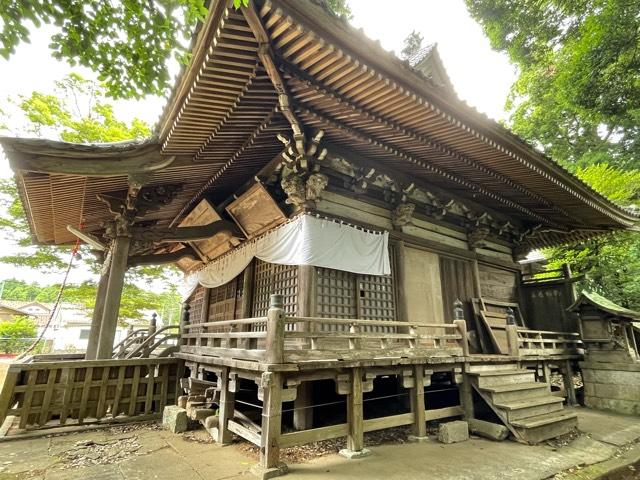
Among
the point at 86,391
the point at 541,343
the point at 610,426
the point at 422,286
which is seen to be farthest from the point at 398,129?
the point at 86,391

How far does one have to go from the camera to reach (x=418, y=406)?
5.84 metres

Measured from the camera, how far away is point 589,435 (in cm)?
615

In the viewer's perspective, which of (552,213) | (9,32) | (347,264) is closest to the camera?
(9,32)

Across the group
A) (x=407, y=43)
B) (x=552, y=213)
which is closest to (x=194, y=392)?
(x=552, y=213)

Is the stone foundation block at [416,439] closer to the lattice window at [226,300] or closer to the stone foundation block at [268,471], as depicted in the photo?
the stone foundation block at [268,471]

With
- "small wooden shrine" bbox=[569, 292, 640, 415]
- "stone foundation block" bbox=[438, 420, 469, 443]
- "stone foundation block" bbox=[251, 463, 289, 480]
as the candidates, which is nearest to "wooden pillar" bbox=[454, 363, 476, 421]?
"stone foundation block" bbox=[438, 420, 469, 443]

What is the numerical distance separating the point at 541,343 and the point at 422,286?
336 centimetres

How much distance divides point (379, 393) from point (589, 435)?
386cm

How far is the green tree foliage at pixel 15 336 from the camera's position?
23812 millimetres

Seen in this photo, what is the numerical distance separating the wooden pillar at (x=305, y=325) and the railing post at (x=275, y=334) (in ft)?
3.50

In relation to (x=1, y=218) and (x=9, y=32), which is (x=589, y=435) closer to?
(x=9, y=32)

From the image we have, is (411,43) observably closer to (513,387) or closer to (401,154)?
(401,154)

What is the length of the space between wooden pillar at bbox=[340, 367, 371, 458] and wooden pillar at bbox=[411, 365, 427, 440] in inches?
48.8

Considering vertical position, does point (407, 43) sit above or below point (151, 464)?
above
